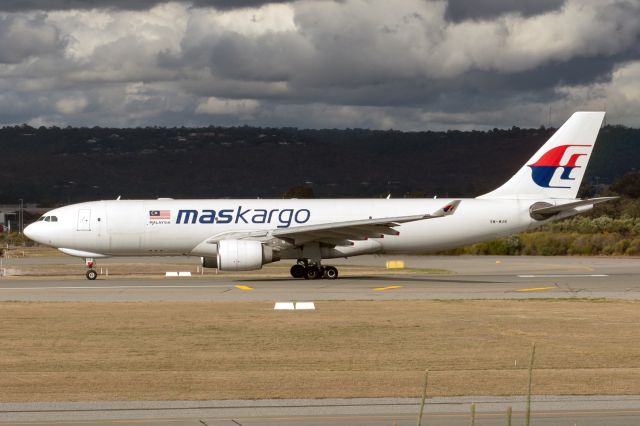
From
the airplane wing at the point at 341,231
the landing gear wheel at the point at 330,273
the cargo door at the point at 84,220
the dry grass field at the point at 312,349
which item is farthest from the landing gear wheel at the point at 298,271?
the dry grass field at the point at 312,349

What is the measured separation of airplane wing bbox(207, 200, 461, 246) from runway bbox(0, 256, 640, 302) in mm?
1709

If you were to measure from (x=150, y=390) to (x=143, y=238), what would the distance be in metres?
25.1

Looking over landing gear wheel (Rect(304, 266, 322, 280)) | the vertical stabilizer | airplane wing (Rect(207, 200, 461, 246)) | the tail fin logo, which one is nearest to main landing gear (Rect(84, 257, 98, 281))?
airplane wing (Rect(207, 200, 461, 246))

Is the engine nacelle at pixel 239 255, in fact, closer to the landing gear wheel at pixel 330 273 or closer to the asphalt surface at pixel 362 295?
the asphalt surface at pixel 362 295

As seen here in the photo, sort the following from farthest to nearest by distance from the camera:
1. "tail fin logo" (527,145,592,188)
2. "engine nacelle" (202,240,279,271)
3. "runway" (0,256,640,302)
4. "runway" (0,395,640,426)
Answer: "tail fin logo" (527,145,592,188) < "engine nacelle" (202,240,279,271) < "runway" (0,256,640,302) < "runway" (0,395,640,426)

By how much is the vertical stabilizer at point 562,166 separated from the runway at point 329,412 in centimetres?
2809

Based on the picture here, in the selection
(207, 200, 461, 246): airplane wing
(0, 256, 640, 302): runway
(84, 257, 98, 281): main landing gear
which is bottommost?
(0, 256, 640, 302): runway

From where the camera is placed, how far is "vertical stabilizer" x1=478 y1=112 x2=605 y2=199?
1677 inches

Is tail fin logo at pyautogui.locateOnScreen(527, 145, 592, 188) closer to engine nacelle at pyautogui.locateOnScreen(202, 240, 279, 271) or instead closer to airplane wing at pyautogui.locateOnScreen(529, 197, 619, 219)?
airplane wing at pyautogui.locateOnScreen(529, 197, 619, 219)

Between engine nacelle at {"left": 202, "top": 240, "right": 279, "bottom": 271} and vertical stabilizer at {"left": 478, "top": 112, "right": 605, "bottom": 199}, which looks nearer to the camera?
engine nacelle at {"left": 202, "top": 240, "right": 279, "bottom": 271}

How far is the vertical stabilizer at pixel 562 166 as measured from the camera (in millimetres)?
42594

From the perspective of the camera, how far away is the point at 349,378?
667 inches

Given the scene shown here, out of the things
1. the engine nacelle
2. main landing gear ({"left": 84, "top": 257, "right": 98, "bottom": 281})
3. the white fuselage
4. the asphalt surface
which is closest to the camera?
the asphalt surface

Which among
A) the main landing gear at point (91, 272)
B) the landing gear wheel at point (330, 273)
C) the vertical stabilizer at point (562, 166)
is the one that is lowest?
the landing gear wheel at point (330, 273)
